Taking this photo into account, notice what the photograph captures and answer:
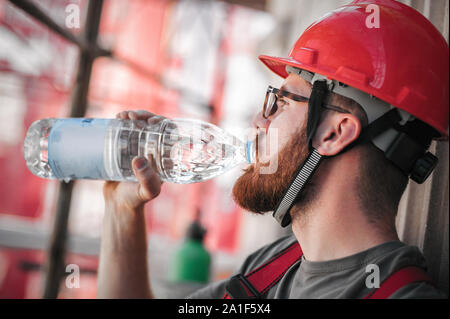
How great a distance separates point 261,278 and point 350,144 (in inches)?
A: 28.9

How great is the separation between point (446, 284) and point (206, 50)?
991cm

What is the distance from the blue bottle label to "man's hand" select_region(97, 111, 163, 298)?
0.72 ft

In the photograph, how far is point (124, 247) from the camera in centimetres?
185

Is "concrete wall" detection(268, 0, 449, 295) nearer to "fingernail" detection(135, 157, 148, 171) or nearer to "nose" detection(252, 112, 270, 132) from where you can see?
"nose" detection(252, 112, 270, 132)

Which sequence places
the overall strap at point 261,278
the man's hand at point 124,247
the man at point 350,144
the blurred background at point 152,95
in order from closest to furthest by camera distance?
the man at point 350,144
the overall strap at point 261,278
the man's hand at point 124,247
the blurred background at point 152,95

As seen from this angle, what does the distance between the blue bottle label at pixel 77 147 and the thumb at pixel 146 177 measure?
28 centimetres

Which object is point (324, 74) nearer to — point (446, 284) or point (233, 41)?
point (446, 284)

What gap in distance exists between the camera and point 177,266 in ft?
12.8

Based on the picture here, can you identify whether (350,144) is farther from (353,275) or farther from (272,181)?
(353,275)

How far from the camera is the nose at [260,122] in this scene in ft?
5.23

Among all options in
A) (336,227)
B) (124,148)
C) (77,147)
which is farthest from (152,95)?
(336,227)

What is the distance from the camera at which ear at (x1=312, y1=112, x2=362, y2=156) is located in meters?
1.36

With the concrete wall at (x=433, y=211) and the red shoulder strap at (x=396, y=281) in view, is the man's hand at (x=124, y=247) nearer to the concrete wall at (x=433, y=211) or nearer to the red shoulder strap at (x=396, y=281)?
the red shoulder strap at (x=396, y=281)

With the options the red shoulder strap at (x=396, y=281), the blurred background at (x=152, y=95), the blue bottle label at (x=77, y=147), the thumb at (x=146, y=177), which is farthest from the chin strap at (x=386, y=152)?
the blurred background at (x=152, y=95)
